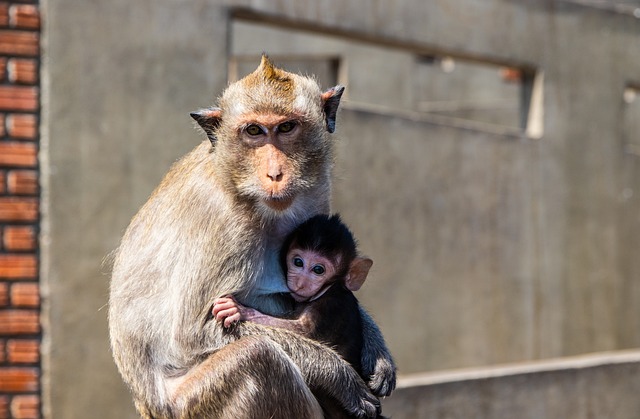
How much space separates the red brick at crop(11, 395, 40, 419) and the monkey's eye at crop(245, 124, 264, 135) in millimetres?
3450

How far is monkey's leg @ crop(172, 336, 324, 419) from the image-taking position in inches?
146

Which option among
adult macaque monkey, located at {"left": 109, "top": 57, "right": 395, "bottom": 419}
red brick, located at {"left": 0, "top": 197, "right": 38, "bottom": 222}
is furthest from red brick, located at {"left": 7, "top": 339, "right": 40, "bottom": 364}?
adult macaque monkey, located at {"left": 109, "top": 57, "right": 395, "bottom": 419}

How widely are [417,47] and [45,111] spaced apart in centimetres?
314

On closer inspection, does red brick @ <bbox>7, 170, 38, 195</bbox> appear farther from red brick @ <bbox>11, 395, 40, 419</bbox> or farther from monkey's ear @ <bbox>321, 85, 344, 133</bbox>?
monkey's ear @ <bbox>321, 85, 344, 133</bbox>

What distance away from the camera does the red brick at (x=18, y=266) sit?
21.5 ft

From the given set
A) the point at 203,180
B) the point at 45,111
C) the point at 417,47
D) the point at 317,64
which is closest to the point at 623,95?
the point at 417,47

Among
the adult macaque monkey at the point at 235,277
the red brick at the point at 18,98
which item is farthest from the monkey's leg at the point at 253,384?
the red brick at the point at 18,98

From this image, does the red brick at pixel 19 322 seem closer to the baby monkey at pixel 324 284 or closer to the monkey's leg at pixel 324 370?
the baby monkey at pixel 324 284

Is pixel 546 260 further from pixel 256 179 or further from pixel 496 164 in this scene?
pixel 256 179

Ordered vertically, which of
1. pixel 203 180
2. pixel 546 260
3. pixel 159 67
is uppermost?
pixel 159 67

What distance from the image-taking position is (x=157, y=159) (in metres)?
6.98

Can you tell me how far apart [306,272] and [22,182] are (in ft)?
10.4

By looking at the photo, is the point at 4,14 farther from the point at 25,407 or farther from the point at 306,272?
the point at 306,272

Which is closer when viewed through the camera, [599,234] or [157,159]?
[157,159]
